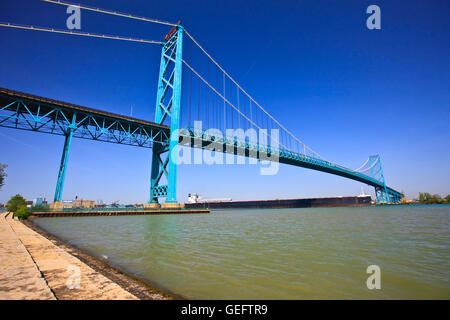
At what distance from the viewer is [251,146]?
1419 inches

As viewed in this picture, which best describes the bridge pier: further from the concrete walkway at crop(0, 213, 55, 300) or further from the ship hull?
the ship hull

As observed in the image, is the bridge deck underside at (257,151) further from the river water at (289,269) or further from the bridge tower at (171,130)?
the river water at (289,269)

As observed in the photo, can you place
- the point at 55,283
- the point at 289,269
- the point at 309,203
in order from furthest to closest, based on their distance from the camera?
the point at 309,203, the point at 289,269, the point at 55,283

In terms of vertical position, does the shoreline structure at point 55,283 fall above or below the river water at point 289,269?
above

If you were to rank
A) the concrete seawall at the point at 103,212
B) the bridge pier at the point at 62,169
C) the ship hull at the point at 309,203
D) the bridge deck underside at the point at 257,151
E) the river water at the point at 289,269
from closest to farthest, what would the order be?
the river water at the point at 289,269 < the concrete seawall at the point at 103,212 < the bridge pier at the point at 62,169 < the bridge deck underside at the point at 257,151 < the ship hull at the point at 309,203

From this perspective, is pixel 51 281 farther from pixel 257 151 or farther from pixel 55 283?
pixel 257 151

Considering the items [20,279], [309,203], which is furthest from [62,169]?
[309,203]

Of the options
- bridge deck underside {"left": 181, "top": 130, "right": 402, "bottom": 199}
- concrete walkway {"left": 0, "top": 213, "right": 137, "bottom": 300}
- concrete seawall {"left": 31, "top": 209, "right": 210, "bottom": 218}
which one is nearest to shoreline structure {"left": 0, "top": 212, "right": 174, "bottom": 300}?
concrete walkway {"left": 0, "top": 213, "right": 137, "bottom": 300}

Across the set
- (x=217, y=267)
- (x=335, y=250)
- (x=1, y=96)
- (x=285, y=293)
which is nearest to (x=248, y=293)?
(x=285, y=293)

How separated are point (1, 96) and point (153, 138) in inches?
537

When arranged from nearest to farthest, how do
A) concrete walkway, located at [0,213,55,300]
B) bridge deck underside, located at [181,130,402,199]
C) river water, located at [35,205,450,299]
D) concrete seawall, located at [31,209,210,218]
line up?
concrete walkway, located at [0,213,55,300] < river water, located at [35,205,450,299] < concrete seawall, located at [31,209,210,218] < bridge deck underside, located at [181,130,402,199]

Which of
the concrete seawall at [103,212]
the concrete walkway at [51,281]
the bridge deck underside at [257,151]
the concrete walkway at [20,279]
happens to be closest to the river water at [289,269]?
the concrete walkway at [51,281]

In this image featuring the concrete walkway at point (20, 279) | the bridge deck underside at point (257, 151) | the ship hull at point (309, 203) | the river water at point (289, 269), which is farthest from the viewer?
the ship hull at point (309, 203)
